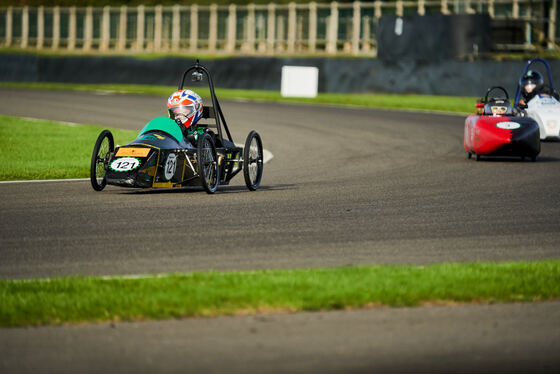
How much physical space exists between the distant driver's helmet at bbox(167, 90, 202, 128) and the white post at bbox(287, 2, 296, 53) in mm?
32330

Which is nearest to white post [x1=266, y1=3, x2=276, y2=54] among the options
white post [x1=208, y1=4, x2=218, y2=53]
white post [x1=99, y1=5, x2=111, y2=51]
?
white post [x1=208, y1=4, x2=218, y2=53]

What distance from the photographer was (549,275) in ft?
22.7

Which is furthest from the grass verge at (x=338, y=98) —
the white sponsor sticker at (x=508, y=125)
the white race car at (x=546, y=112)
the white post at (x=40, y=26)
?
the white post at (x=40, y=26)

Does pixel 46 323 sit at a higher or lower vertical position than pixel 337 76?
lower

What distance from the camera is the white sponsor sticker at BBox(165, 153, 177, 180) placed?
11.1 m

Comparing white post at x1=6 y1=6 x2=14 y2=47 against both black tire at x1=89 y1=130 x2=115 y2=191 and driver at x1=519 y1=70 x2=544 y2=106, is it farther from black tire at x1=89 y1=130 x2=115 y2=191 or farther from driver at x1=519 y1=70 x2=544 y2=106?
black tire at x1=89 y1=130 x2=115 y2=191

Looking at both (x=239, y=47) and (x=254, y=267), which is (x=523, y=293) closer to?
(x=254, y=267)

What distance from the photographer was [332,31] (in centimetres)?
4203

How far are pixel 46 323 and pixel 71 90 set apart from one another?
32.6m

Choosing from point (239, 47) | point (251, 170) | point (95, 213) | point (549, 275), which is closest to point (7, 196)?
point (95, 213)

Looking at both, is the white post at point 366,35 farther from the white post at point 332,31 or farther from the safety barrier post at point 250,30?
the safety barrier post at point 250,30

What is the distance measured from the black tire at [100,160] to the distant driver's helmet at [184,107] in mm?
835

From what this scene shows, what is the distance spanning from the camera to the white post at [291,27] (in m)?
43.8

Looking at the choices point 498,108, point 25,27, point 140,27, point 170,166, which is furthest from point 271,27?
point 170,166
